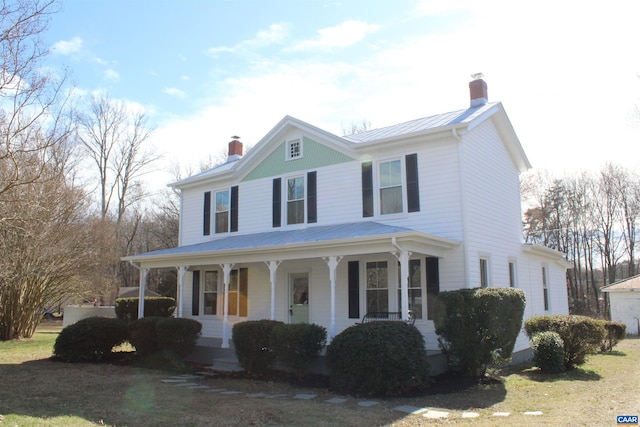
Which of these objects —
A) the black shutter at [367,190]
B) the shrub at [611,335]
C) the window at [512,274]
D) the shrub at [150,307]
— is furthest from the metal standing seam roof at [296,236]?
the shrub at [611,335]

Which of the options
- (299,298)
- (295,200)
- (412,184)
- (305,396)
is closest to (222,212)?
(295,200)

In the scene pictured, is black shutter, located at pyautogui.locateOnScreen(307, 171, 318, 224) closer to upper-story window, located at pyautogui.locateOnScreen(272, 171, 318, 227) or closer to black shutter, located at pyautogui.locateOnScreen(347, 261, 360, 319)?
upper-story window, located at pyautogui.locateOnScreen(272, 171, 318, 227)

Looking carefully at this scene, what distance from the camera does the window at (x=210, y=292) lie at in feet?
54.5

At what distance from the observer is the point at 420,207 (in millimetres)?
12688

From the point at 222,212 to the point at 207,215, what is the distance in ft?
2.23

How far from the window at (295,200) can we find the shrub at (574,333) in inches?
282

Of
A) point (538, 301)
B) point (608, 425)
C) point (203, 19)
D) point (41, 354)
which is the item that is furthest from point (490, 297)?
point (41, 354)

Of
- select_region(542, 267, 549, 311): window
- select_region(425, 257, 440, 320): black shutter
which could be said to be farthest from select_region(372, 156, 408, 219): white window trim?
select_region(542, 267, 549, 311): window

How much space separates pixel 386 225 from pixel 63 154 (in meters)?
11.6

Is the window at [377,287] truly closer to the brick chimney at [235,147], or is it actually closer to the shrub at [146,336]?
the shrub at [146,336]

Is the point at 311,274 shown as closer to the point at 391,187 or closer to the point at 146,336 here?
the point at 391,187

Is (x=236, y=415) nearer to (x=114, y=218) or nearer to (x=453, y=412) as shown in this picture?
(x=453, y=412)

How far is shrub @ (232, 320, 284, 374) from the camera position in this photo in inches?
451

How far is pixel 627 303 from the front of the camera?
26000 mm
